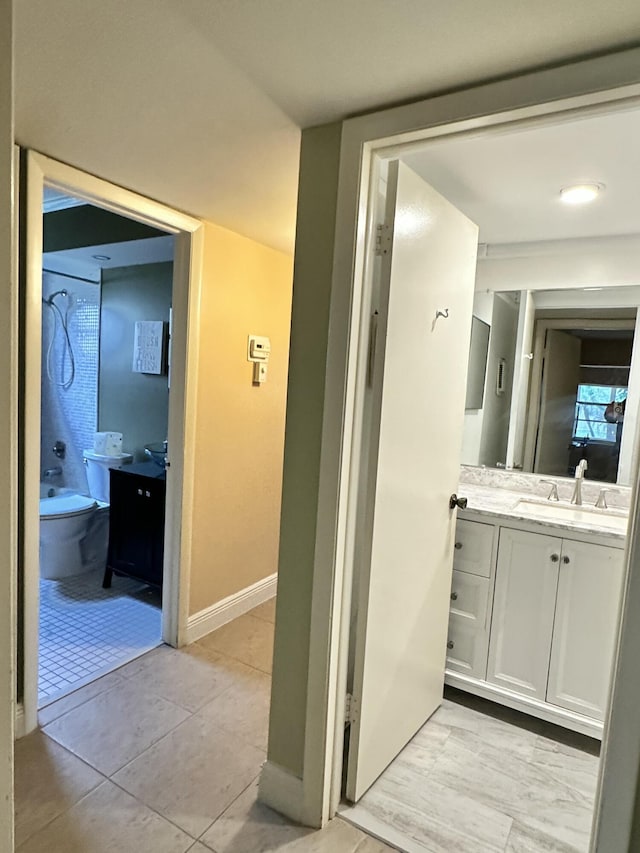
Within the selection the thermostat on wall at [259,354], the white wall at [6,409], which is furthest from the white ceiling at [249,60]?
the thermostat on wall at [259,354]

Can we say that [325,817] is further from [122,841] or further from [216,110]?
[216,110]

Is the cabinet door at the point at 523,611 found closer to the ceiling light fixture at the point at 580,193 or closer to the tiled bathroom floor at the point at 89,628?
the ceiling light fixture at the point at 580,193

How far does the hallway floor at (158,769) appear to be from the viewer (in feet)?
5.06

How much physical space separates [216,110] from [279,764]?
1.97 meters

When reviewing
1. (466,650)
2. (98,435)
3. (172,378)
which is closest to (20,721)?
(172,378)

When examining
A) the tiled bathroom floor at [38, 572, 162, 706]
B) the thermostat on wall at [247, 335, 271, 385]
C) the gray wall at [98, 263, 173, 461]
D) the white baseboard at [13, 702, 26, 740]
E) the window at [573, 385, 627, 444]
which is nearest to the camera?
the white baseboard at [13, 702, 26, 740]

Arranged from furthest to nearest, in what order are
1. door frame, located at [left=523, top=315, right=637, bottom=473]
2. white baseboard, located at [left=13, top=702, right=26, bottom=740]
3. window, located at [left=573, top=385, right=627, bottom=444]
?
door frame, located at [left=523, top=315, right=637, bottom=473] < window, located at [left=573, top=385, right=627, bottom=444] < white baseboard, located at [left=13, top=702, right=26, bottom=740]

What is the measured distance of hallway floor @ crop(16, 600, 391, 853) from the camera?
5.06 ft

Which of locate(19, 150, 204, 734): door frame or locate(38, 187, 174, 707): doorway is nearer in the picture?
locate(19, 150, 204, 734): door frame

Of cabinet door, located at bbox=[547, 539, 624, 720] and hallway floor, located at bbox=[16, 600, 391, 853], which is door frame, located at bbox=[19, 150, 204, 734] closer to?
hallway floor, located at bbox=[16, 600, 391, 853]

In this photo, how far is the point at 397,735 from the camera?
1887 millimetres

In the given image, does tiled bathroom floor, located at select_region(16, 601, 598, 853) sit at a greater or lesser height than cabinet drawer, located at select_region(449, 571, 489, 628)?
lesser

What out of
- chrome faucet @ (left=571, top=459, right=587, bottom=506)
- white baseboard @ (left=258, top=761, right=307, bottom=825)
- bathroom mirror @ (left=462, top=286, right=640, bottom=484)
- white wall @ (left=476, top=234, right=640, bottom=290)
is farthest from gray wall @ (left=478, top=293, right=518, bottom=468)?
white baseboard @ (left=258, top=761, right=307, bottom=825)

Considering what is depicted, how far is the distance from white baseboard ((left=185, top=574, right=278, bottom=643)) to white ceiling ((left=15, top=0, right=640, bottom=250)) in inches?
85.0
